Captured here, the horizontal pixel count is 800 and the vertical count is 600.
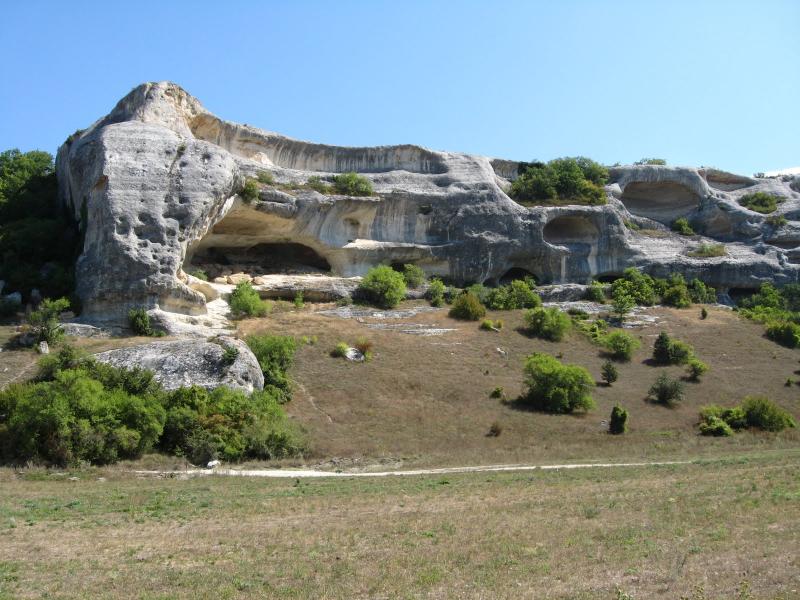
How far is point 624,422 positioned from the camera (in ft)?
79.2

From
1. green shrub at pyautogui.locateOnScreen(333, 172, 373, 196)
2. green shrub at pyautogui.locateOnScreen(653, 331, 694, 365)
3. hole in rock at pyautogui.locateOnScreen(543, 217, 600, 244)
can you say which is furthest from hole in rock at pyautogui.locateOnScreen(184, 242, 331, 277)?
green shrub at pyautogui.locateOnScreen(653, 331, 694, 365)

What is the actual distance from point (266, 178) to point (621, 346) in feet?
60.8

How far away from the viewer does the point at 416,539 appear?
9.67m

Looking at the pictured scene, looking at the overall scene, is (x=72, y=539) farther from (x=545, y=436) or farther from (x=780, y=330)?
(x=780, y=330)

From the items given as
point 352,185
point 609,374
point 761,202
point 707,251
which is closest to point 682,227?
point 707,251

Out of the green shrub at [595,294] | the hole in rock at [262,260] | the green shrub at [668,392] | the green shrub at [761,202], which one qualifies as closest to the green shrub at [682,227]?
the green shrub at [761,202]

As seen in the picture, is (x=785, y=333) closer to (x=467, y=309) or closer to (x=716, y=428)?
(x=716, y=428)

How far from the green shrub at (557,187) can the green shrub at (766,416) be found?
2138 cm

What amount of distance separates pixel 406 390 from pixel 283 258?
1639 centimetres

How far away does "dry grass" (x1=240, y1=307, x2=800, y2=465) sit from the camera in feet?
71.5

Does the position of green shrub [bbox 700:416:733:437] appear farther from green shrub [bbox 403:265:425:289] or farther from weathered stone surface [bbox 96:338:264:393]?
green shrub [bbox 403:265:425:289]

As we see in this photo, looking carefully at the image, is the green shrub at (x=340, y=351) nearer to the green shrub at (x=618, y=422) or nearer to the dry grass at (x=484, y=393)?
the dry grass at (x=484, y=393)

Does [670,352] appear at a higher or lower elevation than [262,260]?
lower

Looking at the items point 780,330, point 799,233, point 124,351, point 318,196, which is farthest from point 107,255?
point 799,233
